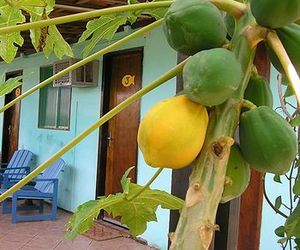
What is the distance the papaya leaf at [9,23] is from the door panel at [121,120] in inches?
154

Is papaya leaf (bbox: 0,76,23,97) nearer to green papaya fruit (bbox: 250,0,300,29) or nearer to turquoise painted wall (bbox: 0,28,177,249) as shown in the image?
green papaya fruit (bbox: 250,0,300,29)

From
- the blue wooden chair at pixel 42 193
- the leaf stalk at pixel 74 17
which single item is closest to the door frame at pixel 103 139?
the blue wooden chair at pixel 42 193

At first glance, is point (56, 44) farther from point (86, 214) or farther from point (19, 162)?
point (19, 162)

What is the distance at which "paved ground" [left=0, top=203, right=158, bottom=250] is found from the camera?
470cm

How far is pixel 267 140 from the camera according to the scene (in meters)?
0.49

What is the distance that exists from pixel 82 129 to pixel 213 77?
17.7 ft

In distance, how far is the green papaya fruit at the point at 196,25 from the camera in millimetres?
502

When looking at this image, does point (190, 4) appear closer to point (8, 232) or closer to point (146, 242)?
point (146, 242)

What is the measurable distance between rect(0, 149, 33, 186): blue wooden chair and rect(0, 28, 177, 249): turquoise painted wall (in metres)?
0.15

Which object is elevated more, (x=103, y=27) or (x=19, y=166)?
(x=103, y=27)

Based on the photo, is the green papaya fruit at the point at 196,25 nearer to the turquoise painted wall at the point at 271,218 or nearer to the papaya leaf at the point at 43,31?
the papaya leaf at the point at 43,31

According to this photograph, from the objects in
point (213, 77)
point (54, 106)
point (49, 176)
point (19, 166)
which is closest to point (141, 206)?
point (213, 77)

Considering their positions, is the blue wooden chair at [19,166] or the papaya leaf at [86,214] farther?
the blue wooden chair at [19,166]

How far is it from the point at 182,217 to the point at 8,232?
5.10m
